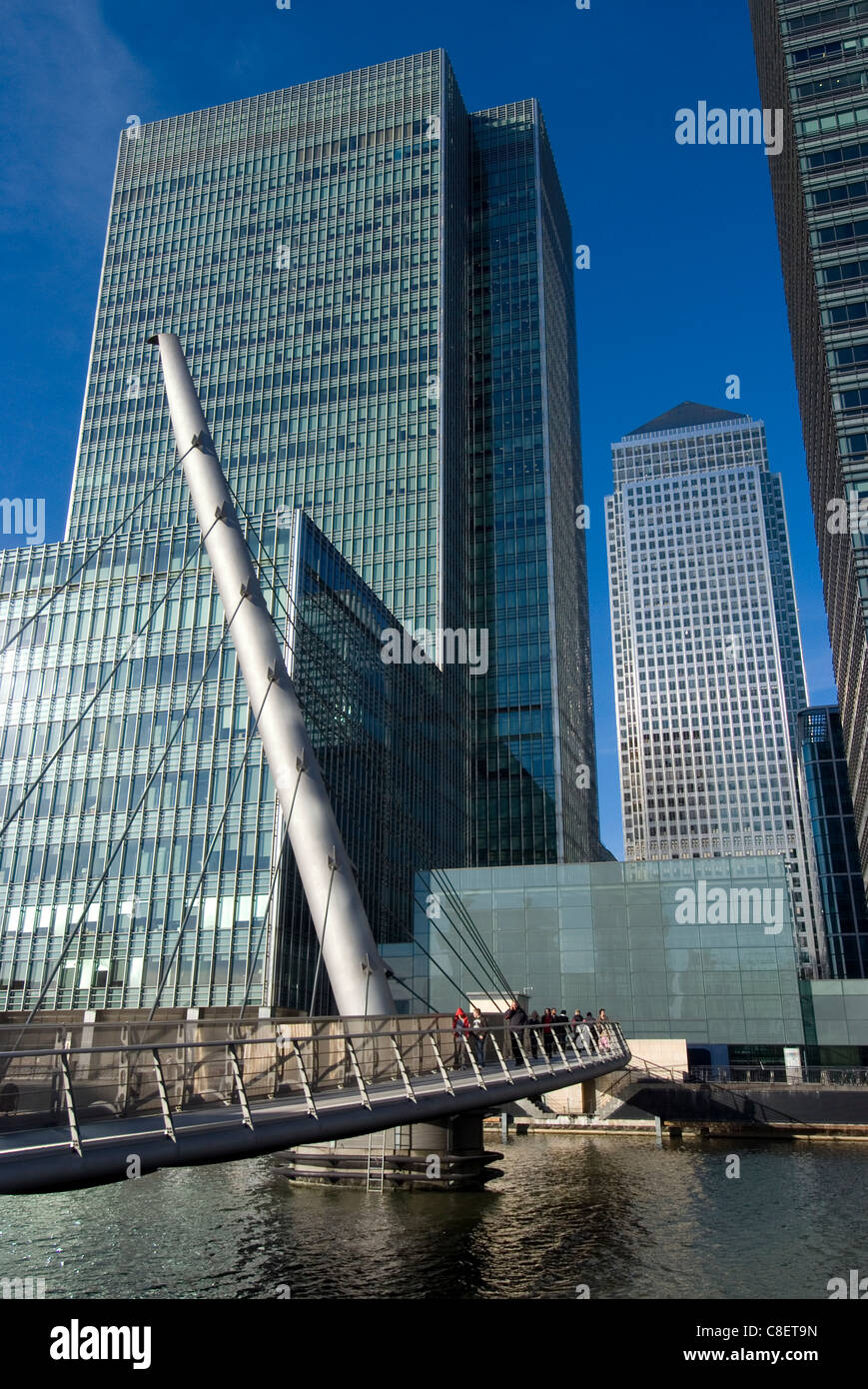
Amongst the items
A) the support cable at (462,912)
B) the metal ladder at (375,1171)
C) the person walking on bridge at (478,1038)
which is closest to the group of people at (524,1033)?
the person walking on bridge at (478,1038)

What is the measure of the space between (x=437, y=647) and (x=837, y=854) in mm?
76013

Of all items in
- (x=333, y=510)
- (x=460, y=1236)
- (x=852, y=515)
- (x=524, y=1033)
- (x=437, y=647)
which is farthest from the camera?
(x=333, y=510)

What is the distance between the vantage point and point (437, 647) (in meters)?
93.8

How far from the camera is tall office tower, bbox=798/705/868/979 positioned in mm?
140375

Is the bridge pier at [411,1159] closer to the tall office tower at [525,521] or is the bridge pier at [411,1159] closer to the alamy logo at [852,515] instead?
the alamy logo at [852,515]

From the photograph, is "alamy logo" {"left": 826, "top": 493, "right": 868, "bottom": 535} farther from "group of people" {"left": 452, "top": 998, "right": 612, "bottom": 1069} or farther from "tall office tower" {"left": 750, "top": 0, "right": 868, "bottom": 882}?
"group of people" {"left": 452, "top": 998, "right": 612, "bottom": 1069}

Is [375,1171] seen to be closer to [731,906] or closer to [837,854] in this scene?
[731,906]

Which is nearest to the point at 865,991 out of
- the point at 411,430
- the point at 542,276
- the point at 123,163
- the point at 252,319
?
the point at 411,430

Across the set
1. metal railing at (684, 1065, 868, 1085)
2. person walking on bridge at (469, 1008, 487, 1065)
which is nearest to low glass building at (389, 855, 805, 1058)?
metal railing at (684, 1065, 868, 1085)

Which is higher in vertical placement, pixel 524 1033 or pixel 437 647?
pixel 437 647
